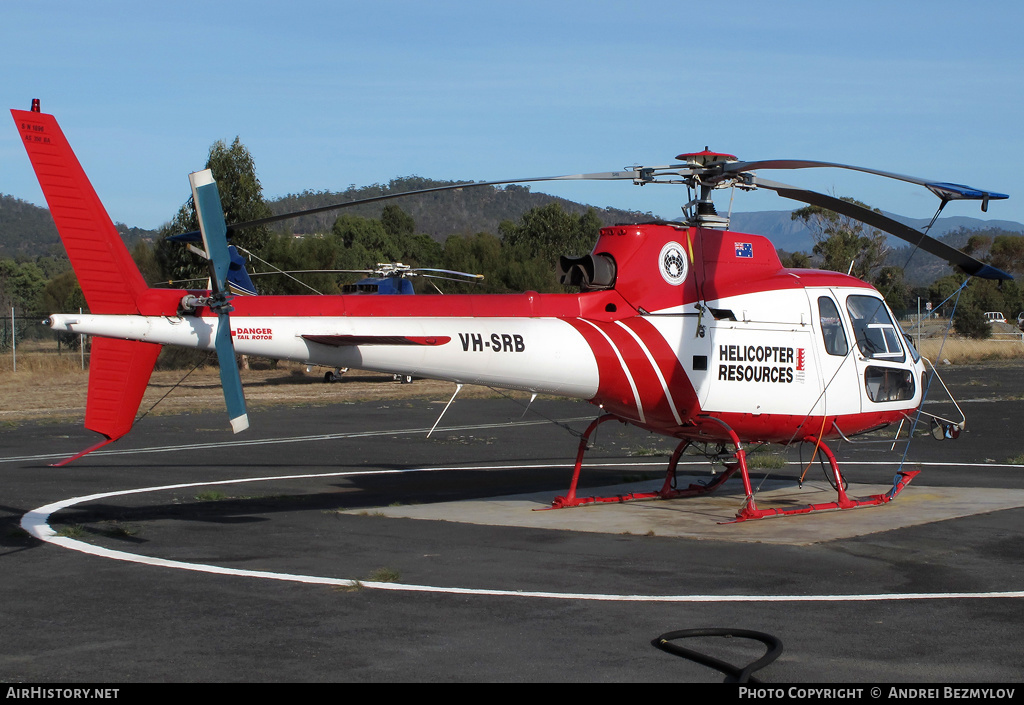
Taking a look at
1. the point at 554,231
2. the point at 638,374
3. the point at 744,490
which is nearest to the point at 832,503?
the point at 744,490

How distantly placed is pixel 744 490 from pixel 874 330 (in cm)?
289

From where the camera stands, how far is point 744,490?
14.1 meters

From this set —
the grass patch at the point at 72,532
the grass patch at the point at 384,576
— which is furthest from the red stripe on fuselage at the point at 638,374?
the grass patch at the point at 72,532

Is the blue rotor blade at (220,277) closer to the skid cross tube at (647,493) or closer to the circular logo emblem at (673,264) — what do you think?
the skid cross tube at (647,493)

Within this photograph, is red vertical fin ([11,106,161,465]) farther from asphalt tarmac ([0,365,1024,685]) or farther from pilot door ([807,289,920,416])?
pilot door ([807,289,920,416])

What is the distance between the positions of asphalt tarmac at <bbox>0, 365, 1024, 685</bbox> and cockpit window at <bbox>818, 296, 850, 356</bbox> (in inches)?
86.0

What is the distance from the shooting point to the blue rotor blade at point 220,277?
9.47 metres

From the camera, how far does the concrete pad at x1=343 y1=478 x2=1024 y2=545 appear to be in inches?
472

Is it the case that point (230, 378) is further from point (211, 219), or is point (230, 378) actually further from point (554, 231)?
point (554, 231)

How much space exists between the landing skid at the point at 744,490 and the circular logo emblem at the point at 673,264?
1.83 meters


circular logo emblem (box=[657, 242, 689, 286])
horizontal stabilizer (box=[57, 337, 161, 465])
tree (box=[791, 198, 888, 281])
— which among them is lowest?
horizontal stabilizer (box=[57, 337, 161, 465])

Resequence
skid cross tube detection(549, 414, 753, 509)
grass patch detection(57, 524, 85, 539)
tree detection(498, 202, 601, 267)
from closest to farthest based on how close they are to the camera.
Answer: grass patch detection(57, 524, 85, 539), skid cross tube detection(549, 414, 753, 509), tree detection(498, 202, 601, 267)

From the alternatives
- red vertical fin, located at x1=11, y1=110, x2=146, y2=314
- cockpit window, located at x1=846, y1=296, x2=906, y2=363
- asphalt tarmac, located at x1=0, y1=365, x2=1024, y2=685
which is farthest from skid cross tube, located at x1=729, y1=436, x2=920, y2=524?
red vertical fin, located at x1=11, y1=110, x2=146, y2=314
